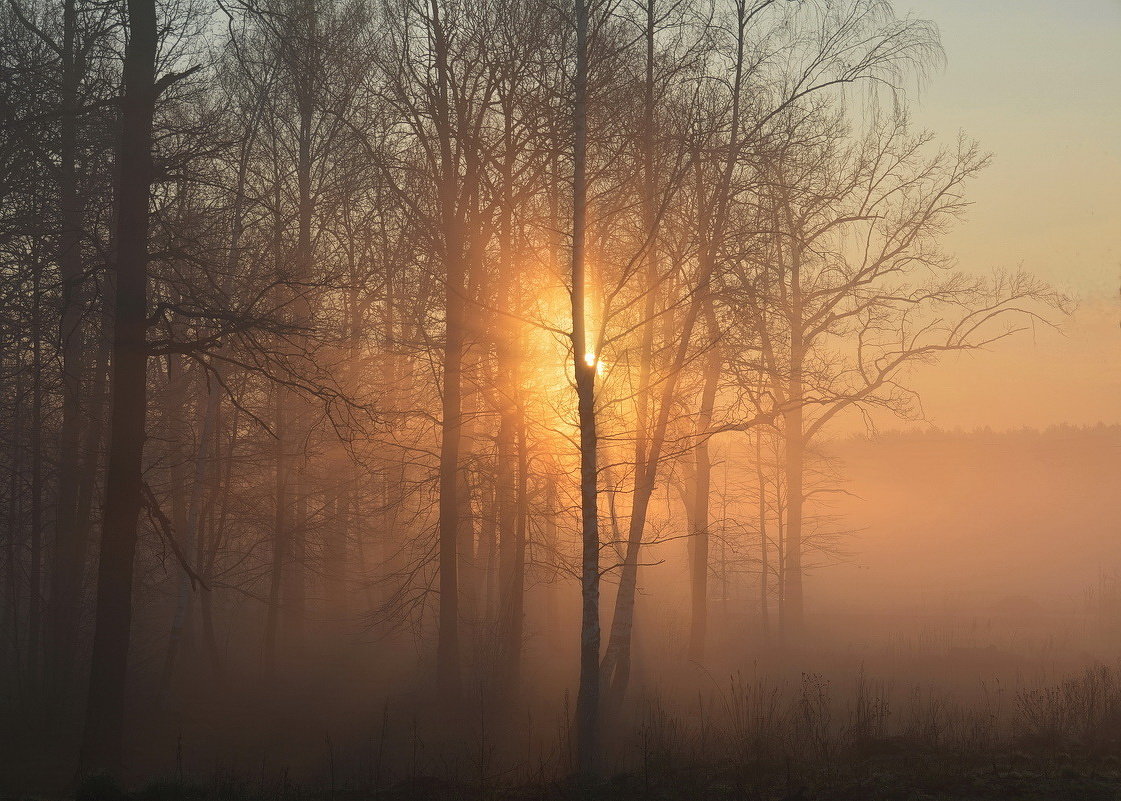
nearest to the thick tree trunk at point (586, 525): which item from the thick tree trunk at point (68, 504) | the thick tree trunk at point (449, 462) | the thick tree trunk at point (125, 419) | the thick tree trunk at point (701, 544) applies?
the thick tree trunk at point (449, 462)

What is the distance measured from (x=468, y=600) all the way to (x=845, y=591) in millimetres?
27871

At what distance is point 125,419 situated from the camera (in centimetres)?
842

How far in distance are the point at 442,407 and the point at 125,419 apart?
24.3ft

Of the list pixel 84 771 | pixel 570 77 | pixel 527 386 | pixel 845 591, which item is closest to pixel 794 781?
pixel 84 771

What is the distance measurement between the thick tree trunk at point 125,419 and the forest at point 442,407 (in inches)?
1.5

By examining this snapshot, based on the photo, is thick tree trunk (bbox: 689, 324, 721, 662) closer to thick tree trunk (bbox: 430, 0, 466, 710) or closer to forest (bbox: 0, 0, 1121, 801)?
forest (bbox: 0, 0, 1121, 801)

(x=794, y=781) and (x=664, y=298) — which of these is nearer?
(x=794, y=781)

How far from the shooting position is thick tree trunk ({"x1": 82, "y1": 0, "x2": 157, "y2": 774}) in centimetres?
810

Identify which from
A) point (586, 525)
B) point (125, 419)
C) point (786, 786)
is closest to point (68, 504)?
point (125, 419)

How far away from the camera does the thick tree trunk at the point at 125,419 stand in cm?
810

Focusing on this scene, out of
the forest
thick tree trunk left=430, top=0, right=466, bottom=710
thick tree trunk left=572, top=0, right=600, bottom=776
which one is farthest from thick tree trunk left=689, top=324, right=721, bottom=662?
thick tree trunk left=572, top=0, right=600, bottom=776

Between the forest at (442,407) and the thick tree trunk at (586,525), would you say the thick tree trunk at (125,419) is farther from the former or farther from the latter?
the thick tree trunk at (586,525)

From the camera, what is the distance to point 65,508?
13.2 meters

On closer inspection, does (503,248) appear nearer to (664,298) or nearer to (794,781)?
(664,298)
